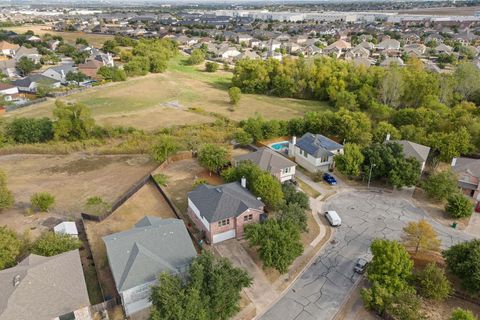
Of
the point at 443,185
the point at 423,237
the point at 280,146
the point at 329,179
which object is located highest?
the point at 443,185

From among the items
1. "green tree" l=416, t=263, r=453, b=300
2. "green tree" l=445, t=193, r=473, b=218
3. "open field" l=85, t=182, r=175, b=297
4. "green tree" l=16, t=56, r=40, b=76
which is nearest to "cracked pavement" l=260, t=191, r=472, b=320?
"green tree" l=445, t=193, r=473, b=218

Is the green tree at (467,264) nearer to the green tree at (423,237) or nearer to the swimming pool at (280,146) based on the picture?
the green tree at (423,237)

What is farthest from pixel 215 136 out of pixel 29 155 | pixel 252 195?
pixel 29 155

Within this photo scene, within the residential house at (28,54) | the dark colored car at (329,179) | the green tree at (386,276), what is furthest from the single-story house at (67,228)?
the residential house at (28,54)

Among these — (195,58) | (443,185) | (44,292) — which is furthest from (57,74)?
(443,185)

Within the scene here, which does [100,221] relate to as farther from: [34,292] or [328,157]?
[328,157]

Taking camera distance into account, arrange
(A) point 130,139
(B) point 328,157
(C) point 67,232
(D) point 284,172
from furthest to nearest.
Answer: (A) point 130,139 < (B) point 328,157 < (D) point 284,172 < (C) point 67,232

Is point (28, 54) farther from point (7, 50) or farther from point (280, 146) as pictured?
point (280, 146)
